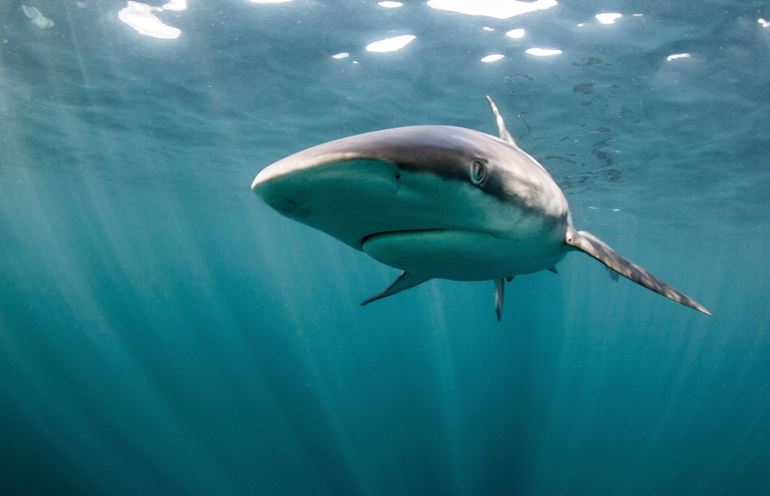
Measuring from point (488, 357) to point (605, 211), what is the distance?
15.2 metres

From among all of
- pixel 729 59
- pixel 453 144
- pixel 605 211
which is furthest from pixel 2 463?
pixel 605 211

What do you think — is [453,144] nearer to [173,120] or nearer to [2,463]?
[173,120]

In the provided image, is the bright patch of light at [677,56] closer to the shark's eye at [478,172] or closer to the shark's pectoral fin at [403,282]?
the shark's pectoral fin at [403,282]

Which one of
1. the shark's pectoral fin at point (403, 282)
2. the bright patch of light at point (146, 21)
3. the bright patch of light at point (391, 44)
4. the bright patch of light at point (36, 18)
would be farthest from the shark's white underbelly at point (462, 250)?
the bright patch of light at point (36, 18)

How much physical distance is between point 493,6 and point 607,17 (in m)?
2.13

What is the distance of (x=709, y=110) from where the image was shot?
12.4 metres

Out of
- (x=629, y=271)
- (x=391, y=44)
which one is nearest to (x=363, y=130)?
(x=391, y=44)

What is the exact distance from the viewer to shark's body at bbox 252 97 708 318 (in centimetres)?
163

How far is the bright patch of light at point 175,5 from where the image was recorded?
9.85 m

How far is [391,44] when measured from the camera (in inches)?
420

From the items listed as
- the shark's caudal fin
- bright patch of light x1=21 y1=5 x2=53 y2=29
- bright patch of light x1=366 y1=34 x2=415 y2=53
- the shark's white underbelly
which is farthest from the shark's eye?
bright patch of light x1=21 y1=5 x2=53 y2=29

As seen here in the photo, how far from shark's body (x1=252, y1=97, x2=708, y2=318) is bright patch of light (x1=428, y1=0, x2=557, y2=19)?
735 centimetres

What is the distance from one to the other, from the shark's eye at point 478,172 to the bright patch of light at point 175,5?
10170mm

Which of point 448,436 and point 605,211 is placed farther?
point 605,211
